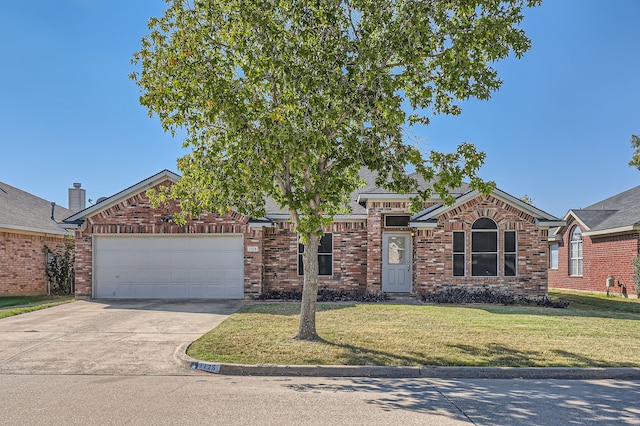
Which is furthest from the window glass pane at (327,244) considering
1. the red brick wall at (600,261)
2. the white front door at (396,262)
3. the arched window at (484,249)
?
the red brick wall at (600,261)

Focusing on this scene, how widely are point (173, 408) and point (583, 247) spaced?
22485 mm

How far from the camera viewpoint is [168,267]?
17125 mm

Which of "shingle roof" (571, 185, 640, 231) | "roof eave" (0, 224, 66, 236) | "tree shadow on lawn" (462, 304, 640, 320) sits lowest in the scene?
"tree shadow on lawn" (462, 304, 640, 320)

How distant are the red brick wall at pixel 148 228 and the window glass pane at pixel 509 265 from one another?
8.65 metres

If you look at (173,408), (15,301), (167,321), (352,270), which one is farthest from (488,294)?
(15,301)

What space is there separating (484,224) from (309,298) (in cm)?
1015

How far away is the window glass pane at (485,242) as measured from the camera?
17391mm

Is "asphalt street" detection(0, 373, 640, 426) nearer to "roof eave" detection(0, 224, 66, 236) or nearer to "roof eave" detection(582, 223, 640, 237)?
"roof eave" detection(0, 224, 66, 236)

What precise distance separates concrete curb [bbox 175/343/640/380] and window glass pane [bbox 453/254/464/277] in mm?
9998

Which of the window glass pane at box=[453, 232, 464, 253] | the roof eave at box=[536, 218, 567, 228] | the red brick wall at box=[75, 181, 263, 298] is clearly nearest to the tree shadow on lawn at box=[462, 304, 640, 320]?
the window glass pane at box=[453, 232, 464, 253]

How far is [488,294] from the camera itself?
16766 mm

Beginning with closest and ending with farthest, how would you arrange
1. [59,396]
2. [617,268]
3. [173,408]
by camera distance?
[173,408] → [59,396] → [617,268]

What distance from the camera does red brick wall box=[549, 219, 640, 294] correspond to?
19.6m

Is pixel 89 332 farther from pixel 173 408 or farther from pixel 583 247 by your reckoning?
pixel 583 247
